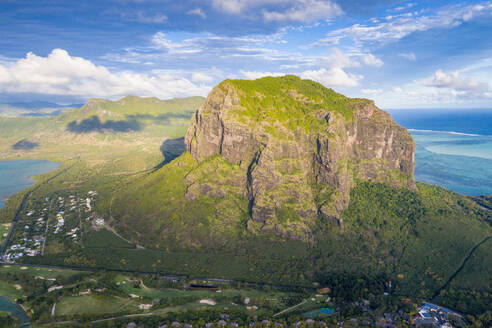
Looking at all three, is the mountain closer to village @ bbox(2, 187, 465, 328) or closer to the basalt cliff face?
the basalt cliff face

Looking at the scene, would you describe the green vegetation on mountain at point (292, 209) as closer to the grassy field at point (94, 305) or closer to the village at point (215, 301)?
the village at point (215, 301)

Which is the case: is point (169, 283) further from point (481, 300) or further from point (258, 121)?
point (481, 300)

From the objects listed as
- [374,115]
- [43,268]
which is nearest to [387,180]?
[374,115]

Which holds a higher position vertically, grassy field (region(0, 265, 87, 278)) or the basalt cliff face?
the basalt cliff face

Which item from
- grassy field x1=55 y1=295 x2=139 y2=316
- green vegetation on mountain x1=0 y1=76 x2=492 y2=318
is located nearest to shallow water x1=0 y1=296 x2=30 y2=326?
grassy field x1=55 y1=295 x2=139 y2=316

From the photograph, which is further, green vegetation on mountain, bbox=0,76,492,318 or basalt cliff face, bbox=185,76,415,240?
basalt cliff face, bbox=185,76,415,240

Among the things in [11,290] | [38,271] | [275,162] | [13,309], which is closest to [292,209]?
[275,162]

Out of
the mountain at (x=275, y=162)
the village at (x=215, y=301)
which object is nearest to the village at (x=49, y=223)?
the village at (x=215, y=301)

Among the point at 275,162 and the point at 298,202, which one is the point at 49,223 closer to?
the point at 275,162

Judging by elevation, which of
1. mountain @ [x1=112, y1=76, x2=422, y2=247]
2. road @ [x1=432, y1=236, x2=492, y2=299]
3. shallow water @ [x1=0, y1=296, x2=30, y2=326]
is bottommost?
shallow water @ [x1=0, y1=296, x2=30, y2=326]
